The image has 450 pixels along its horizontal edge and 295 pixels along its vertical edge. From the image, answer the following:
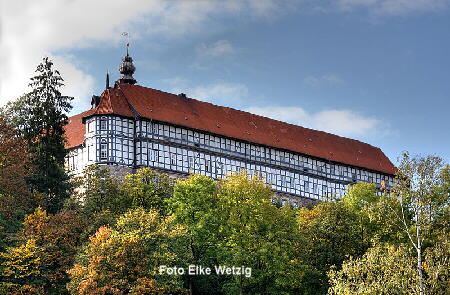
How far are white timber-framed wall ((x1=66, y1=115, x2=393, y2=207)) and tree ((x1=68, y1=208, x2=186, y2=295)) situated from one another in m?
29.3

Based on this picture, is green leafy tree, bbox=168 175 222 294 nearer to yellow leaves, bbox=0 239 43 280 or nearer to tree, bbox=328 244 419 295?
yellow leaves, bbox=0 239 43 280

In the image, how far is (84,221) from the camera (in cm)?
5047

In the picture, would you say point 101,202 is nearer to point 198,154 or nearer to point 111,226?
point 111,226

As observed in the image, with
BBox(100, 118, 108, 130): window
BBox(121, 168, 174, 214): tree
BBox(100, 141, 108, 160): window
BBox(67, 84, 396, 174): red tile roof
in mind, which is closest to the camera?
BBox(121, 168, 174, 214): tree

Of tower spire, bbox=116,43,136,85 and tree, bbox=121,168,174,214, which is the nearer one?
tree, bbox=121,168,174,214

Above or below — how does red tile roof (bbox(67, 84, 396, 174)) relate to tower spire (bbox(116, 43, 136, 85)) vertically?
below

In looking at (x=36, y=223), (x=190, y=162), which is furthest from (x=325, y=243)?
(x=190, y=162)

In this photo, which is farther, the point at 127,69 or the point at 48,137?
the point at 127,69

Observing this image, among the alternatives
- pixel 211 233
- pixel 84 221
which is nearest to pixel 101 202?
pixel 84 221

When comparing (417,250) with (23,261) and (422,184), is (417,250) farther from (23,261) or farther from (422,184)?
(23,261)

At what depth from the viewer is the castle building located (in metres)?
75.3

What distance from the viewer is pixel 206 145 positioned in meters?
82.1

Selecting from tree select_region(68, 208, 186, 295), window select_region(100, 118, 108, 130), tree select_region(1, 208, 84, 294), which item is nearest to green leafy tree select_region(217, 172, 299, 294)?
tree select_region(68, 208, 186, 295)

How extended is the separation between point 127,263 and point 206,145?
134ft
